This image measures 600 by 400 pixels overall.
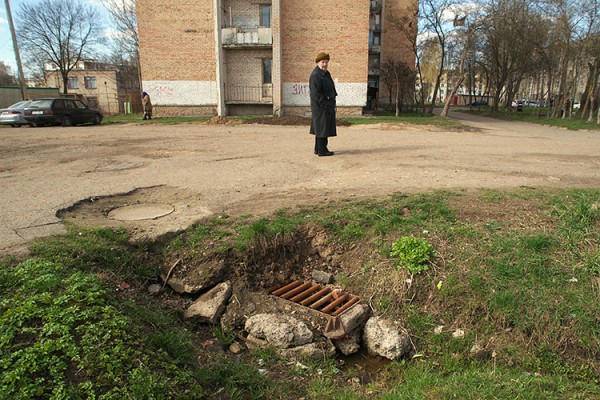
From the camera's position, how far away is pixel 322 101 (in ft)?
27.6

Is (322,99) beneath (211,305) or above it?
above

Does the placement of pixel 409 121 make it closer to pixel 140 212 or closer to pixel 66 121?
pixel 66 121

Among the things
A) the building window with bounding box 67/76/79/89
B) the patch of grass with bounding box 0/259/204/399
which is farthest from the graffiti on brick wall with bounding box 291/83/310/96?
the building window with bounding box 67/76/79/89

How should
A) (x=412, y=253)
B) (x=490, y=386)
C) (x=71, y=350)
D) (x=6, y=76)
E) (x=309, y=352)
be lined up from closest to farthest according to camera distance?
(x=71, y=350), (x=490, y=386), (x=309, y=352), (x=412, y=253), (x=6, y=76)

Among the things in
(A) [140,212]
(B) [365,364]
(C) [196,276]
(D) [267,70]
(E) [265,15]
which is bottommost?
(B) [365,364]

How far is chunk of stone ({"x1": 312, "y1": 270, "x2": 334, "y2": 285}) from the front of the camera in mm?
4430

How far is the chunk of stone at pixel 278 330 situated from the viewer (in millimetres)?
3445

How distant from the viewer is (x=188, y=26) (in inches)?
992

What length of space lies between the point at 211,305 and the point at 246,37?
24.6 metres

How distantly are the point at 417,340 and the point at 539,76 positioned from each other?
138 ft

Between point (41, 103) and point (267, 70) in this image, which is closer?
point (41, 103)

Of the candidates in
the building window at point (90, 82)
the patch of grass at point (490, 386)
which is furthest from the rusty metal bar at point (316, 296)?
the building window at point (90, 82)

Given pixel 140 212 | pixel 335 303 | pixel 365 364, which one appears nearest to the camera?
pixel 365 364

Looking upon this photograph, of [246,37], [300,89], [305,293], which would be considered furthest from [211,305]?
[246,37]
